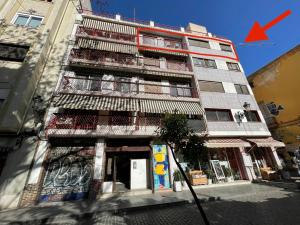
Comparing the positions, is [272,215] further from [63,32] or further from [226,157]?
[63,32]

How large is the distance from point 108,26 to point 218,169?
59.0ft

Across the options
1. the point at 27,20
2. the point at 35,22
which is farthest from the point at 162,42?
the point at 27,20

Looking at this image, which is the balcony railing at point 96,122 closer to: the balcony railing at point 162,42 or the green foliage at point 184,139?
the green foliage at point 184,139

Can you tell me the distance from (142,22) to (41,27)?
10.4 metres

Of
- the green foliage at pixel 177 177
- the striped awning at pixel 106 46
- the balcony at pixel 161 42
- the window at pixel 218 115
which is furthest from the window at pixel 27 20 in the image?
the window at pixel 218 115

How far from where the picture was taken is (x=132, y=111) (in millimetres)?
12445

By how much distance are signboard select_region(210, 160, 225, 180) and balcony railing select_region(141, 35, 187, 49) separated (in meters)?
13.3

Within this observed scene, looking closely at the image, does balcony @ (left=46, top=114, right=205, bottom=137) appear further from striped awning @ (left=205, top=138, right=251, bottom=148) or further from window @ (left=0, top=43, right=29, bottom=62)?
window @ (left=0, top=43, right=29, bottom=62)

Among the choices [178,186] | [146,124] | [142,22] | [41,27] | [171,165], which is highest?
[142,22]

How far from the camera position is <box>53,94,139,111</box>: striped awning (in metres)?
10.7

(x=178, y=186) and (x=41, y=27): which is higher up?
(x=41, y=27)

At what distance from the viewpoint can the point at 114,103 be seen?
38.7 ft

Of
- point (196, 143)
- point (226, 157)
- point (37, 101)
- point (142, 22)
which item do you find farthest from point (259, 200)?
point (142, 22)

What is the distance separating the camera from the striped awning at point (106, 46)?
14.0 meters
